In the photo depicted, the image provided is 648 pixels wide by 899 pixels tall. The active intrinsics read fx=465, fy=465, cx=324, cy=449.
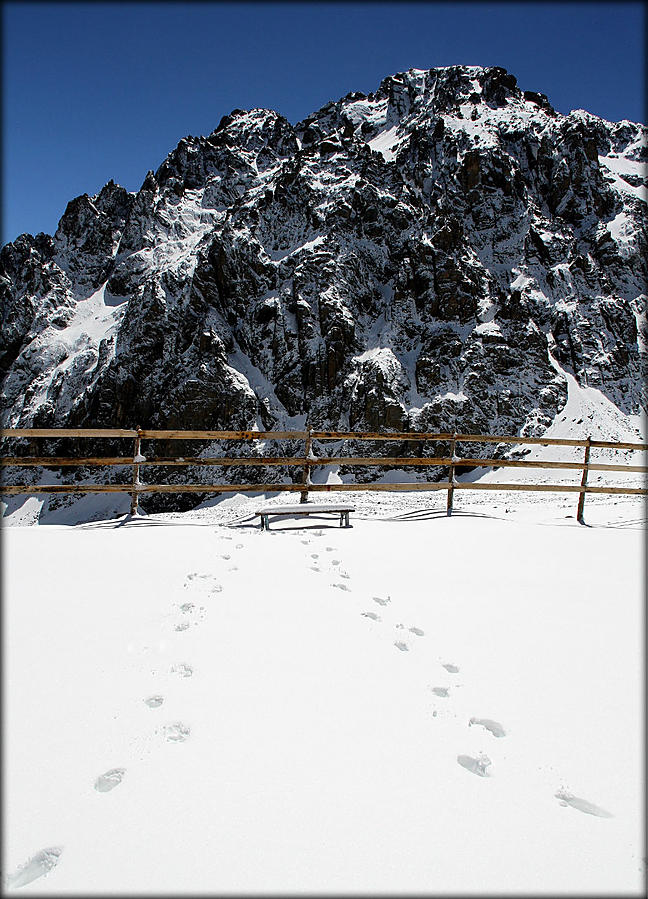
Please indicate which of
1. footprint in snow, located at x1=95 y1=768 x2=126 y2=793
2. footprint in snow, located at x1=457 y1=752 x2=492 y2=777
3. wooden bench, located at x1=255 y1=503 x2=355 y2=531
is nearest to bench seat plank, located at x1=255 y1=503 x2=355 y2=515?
wooden bench, located at x1=255 y1=503 x2=355 y2=531

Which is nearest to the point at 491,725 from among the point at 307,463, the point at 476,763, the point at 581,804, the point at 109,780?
the point at 476,763

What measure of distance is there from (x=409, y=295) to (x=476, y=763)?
58.8 meters

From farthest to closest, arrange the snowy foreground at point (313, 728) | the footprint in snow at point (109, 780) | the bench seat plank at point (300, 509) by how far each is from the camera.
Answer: the bench seat plank at point (300, 509)
the footprint in snow at point (109, 780)
the snowy foreground at point (313, 728)

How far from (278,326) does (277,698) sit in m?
57.4

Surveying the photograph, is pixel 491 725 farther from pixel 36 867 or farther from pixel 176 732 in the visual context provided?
pixel 36 867

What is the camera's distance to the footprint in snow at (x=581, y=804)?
2.78 metres

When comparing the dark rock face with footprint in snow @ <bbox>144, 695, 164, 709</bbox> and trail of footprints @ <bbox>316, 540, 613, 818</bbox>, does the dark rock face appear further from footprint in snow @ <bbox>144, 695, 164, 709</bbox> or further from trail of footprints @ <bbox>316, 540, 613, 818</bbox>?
footprint in snow @ <bbox>144, 695, 164, 709</bbox>

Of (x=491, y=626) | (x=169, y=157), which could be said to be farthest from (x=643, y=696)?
(x=169, y=157)

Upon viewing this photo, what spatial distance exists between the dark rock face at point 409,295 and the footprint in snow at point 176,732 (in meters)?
46.6

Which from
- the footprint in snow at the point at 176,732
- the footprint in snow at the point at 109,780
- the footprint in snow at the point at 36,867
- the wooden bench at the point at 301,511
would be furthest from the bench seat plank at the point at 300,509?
the footprint in snow at the point at 36,867

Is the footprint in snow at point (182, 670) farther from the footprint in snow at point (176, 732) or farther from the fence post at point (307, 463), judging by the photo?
the fence post at point (307, 463)

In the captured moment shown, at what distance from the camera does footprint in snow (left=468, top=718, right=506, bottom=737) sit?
340 cm

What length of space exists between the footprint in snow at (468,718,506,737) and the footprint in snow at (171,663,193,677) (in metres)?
2.19

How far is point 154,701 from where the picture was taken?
131 inches
